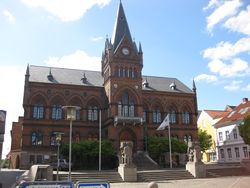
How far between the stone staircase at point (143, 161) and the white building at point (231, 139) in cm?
1776

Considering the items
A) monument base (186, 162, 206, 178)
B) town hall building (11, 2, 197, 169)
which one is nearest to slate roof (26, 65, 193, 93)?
town hall building (11, 2, 197, 169)

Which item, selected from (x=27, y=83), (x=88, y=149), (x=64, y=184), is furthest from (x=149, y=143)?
(x=64, y=184)

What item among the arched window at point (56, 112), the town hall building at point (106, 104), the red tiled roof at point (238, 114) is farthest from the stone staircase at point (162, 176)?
the red tiled roof at point (238, 114)

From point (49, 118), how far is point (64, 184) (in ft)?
129

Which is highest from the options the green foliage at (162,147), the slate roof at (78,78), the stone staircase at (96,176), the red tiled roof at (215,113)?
the slate roof at (78,78)

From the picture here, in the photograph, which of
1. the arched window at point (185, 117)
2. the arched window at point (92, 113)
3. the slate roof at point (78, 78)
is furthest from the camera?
the arched window at point (185, 117)

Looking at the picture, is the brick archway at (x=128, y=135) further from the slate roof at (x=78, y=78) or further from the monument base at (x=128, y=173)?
the monument base at (x=128, y=173)

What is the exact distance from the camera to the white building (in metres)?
49.5

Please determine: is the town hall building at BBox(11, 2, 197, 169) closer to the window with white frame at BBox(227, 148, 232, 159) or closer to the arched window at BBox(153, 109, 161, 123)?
the arched window at BBox(153, 109, 161, 123)

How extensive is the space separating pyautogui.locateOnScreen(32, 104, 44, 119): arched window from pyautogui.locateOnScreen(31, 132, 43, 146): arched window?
2.75m

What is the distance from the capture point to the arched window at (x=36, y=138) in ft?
147

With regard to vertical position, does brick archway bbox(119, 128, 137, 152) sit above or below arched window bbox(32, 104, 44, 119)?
below

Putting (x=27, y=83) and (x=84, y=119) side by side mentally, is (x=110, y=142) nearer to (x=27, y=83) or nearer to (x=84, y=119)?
(x=84, y=119)

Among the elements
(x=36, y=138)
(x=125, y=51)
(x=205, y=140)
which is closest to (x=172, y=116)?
(x=205, y=140)
